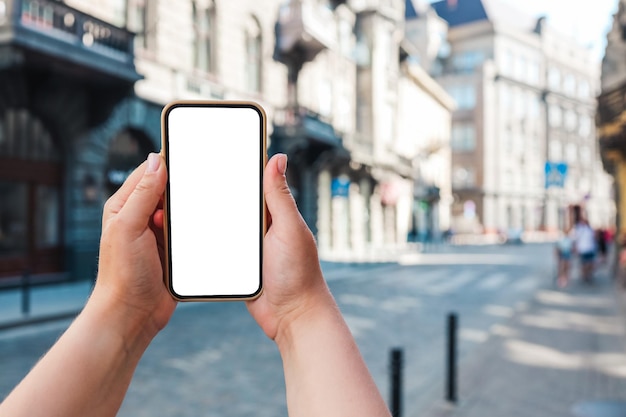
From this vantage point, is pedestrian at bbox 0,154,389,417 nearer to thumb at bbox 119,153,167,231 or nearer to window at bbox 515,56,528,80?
thumb at bbox 119,153,167,231

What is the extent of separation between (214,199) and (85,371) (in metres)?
0.45

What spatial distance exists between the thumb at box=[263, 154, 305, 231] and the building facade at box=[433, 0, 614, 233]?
163 ft

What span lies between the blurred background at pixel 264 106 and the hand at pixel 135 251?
545 cm

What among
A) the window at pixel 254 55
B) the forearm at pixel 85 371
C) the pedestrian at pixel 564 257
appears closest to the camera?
the forearm at pixel 85 371

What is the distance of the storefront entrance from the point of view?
1225 cm

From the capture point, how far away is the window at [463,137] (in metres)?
53.9

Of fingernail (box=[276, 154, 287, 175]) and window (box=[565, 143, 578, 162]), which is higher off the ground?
window (box=[565, 143, 578, 162])

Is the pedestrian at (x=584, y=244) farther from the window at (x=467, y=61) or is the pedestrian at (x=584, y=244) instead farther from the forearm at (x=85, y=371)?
the window at (x=467, y=61)

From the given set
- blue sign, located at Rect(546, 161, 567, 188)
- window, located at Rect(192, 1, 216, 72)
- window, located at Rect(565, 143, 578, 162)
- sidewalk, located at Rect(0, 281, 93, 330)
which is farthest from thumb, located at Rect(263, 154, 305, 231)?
window, located at Rect(565, 143, 578, 162)

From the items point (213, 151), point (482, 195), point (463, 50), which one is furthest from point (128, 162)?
point (463, 50)

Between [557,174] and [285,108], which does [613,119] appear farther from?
[285,108]

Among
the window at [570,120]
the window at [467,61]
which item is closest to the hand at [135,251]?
the window at [467,61]

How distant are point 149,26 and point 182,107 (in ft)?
47.4

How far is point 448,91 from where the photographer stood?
5475 centimetres
